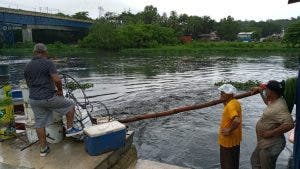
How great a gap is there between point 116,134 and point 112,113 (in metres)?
8.85

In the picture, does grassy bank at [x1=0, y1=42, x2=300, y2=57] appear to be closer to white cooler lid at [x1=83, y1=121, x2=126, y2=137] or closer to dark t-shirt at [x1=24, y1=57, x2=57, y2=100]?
dark t-shirt at [x1=24, y1=57, x2=57, y2=100]

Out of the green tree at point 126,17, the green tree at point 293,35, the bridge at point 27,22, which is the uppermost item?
the green tree at point 126,17

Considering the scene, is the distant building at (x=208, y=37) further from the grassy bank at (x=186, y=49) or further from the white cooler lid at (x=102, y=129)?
the white cooler lid at (x=102, y=129)

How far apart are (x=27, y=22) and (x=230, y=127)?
241 ft

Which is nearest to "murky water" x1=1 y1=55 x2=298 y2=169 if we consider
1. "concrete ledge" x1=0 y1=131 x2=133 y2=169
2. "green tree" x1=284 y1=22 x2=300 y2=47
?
"concrete ledge" x1=0 y1=131 x2=133 y2=169

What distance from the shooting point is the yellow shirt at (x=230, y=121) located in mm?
6371

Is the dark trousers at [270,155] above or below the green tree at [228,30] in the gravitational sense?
below

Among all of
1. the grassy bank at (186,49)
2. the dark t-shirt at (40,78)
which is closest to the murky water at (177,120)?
the dark t-shirt at (40,78)

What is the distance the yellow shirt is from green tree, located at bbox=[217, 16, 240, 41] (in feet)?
381

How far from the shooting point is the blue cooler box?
22.8 feet

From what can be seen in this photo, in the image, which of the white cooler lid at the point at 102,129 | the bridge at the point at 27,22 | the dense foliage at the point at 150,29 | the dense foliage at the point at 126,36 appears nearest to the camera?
the white cooler lid at the point at 102,129

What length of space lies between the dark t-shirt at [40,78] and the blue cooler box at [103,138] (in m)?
1.12

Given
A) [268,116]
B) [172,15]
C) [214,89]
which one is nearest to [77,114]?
[268,116]

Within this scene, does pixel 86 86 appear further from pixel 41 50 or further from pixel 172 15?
pixel 172 15
